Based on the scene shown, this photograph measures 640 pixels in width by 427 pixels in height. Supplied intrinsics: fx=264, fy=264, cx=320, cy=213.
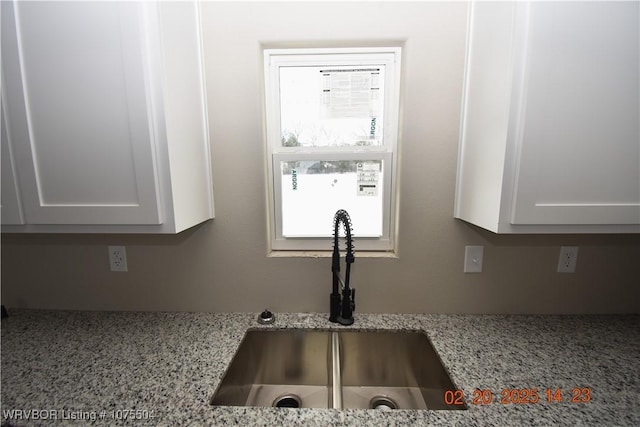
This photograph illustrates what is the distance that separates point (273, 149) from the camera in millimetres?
1189

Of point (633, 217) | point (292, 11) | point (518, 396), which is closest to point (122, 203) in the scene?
point (292, 11)

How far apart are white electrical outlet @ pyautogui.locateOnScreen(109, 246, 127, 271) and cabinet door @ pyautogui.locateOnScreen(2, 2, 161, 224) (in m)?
0.34

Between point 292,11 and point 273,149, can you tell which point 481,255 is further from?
point 292,11

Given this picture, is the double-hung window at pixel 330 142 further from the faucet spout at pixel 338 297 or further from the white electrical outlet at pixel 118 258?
the white electrical outlet at pixel 118 258

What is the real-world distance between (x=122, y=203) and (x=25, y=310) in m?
1.02

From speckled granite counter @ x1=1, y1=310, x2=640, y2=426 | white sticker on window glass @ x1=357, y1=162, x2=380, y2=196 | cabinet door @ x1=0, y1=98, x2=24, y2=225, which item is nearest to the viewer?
speckled granite counter @ x1=1, y1=310, x2=640, y2=426

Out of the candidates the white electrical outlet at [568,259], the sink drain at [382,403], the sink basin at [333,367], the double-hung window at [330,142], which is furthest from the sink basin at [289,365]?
the white electrical outlet at [568,259]

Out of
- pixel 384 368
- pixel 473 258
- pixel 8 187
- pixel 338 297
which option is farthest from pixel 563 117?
pixel 8 187

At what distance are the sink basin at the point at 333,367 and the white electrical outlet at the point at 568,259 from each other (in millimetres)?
697

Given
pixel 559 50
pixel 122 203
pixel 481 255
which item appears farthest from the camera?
pixel 481 255

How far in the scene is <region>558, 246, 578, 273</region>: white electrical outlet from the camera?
1.15 m

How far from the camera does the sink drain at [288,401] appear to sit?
41.9 inches

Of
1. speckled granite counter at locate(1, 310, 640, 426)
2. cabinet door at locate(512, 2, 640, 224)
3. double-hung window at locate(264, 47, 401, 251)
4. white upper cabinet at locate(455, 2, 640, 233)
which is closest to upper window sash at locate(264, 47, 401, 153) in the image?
double-hung window at locate(264, 47, 401, 251)

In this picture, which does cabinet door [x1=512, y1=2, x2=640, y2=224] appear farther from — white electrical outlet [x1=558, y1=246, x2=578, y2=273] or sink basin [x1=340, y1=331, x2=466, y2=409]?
sink basin [x1=340, y1=331, x2=466, y2=409]
